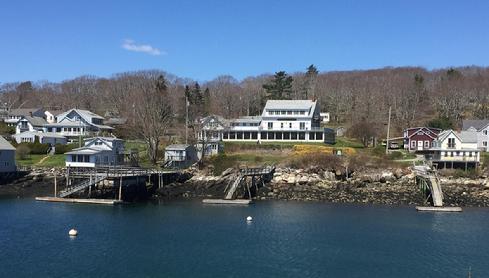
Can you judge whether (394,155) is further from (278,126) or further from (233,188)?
(233,188)

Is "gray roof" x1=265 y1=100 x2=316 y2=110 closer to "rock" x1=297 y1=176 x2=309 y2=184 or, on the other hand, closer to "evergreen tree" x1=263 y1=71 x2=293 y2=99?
"evergreen tree" x1=263 y1=71 x2=293 y2=99

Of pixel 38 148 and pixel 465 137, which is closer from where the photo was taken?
pixel 465 137

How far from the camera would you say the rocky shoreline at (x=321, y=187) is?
54.8 m

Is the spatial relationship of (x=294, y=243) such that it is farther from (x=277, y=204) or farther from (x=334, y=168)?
(x=334, y=168)

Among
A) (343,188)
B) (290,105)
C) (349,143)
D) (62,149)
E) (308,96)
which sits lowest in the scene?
(343,188)

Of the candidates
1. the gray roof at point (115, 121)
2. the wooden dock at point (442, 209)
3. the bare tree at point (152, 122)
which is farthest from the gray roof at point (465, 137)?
the gray roof at point (115, 121)

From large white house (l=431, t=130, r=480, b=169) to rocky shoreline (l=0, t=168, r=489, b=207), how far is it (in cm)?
510

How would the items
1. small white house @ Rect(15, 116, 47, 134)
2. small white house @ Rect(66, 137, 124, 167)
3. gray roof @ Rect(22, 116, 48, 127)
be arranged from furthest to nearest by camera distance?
gray roof @ Rect(22, 116, 48, 127) → small white house @ Rect(15, 116, 47, 134) → small white house @ Rect(66, 137, 124, 167)

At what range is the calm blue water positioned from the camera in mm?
29750

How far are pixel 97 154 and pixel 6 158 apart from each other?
13.0 meters

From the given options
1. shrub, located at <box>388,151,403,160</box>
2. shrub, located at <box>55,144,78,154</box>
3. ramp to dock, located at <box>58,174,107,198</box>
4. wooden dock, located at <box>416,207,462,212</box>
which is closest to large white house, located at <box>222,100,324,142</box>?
shrub, located at <box>388,151,403,160</box>

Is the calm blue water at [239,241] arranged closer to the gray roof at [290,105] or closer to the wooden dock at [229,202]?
the wooden dock at [229,202]

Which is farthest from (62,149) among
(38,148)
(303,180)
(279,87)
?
(279,87)

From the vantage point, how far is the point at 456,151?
210 ft
